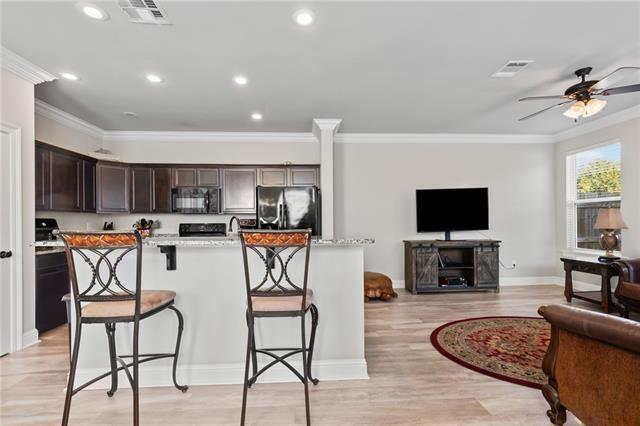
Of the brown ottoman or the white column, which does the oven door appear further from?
the brown ottoman

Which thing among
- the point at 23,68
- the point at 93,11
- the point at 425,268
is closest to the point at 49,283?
the point at 23,68

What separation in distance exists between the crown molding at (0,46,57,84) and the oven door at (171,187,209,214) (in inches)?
85.8

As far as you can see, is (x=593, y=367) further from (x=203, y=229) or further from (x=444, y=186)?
(x=203, y=229)

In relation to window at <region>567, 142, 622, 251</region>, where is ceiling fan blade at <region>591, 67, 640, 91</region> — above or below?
above

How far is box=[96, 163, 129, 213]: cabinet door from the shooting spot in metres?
4.69

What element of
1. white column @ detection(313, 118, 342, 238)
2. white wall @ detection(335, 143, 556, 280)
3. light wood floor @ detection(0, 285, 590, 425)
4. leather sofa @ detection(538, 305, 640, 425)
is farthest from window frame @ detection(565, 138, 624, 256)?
leather sofa @ detection(538, 305, 640, 425)

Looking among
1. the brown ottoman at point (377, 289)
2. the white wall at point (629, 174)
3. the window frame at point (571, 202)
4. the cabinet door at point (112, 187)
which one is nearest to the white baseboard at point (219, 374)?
the brown ottoman at point (377, 289)

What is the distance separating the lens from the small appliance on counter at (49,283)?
3.31 metres

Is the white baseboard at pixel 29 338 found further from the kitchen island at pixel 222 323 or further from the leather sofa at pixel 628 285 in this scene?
the leather sofa at pixel 628 285

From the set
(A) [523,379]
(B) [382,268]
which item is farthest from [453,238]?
(A) [523,379]

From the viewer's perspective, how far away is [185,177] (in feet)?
16.7

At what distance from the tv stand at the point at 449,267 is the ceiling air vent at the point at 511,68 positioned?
2.68 meters

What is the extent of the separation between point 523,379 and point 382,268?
3.24 metres

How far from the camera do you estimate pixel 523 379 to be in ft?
7.71
